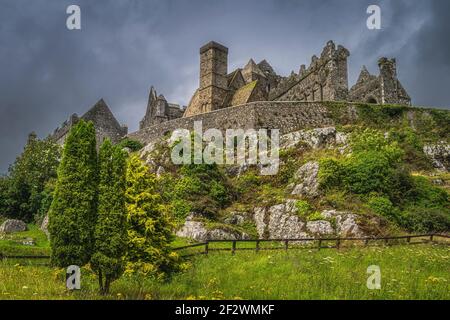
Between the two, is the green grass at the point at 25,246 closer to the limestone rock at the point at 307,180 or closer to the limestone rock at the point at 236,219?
the limestone rock at the point at 236,219

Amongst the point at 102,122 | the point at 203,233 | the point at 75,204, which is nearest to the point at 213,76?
the point at 102,122

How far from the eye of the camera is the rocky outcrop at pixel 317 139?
37594 mm

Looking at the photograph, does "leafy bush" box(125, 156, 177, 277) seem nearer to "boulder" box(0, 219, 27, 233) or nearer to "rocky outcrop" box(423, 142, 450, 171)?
"boulder" box(0, 219, 27, 233)

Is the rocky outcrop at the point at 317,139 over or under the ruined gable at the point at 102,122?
under

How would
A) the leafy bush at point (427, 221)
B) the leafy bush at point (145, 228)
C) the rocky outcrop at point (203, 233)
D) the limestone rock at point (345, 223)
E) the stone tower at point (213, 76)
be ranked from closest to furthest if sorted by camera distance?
the leafy bush at point (145, 228), the limestone rock at point (345, 223), the leafy bush at point (427, 221), the rocky outcrop at point (203, 233), the stone tower at point (213, 76)

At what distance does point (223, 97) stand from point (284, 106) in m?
11.5

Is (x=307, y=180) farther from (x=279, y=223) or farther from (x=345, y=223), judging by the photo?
(x=345, y=223)

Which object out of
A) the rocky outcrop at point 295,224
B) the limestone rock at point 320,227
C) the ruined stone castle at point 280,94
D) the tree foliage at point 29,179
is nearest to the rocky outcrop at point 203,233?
the rocky outcrop at point 295,224

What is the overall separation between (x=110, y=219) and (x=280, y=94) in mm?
42514

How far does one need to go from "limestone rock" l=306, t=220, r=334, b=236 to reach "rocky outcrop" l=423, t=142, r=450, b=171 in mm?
14147

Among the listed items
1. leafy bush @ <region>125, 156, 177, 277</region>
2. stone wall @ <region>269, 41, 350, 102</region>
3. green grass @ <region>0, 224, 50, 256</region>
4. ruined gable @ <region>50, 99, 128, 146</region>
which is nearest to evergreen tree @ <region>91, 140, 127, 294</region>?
leafy bush @ <region>125, 156, 177, 277</region>

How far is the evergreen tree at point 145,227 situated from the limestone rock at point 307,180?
12.5 metres

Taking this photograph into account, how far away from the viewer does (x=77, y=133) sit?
17.6 m
